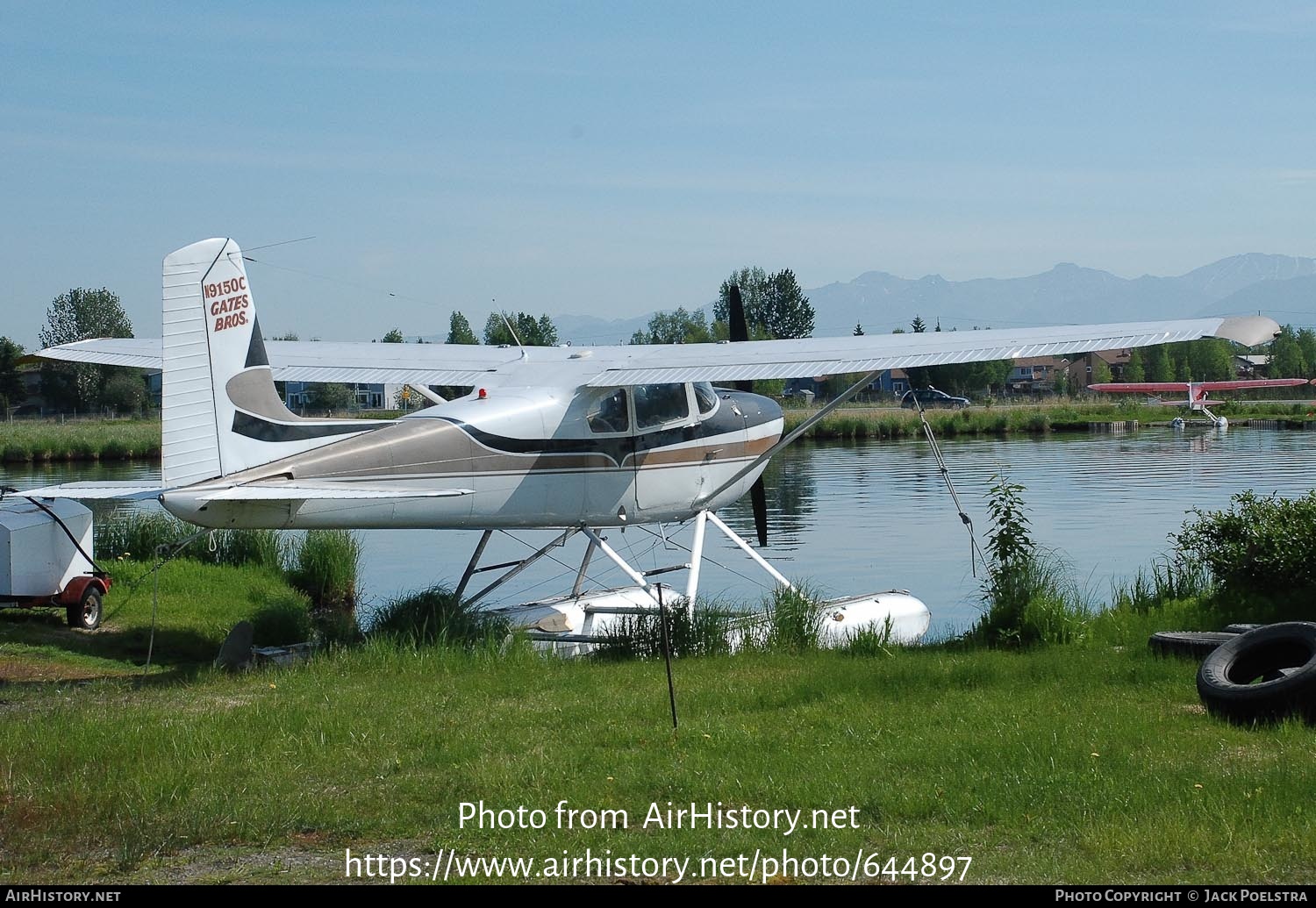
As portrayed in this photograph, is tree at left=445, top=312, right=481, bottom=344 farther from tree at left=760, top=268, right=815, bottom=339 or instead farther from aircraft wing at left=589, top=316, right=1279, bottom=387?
aircraft wing at left=589, top=316, right=1279, bottom=387

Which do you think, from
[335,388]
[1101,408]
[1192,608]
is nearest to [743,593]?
[1192,608]

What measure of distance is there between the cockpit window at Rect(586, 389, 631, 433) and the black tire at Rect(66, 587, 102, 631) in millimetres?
5122

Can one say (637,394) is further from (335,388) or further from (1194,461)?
(335,388)

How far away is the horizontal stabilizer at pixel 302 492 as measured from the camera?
9609 mm

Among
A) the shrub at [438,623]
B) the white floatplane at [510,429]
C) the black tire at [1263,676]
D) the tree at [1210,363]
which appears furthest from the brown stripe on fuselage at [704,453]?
the tree at [1210,363]

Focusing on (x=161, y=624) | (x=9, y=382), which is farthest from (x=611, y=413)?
(x=9, y=382)

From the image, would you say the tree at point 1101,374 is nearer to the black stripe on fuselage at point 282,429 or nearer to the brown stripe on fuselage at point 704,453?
the brown stripe on fuselage at point 704,453

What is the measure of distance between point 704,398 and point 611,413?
57.5 inches

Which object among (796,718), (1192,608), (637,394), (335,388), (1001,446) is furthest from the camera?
(335,388)

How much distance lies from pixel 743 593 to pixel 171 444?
9.55 metres

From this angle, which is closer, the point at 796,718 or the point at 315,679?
the point at 796,718

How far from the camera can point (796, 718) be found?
302 inches

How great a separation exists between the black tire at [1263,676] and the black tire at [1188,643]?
705mm

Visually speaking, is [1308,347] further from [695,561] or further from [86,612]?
[86,612]
